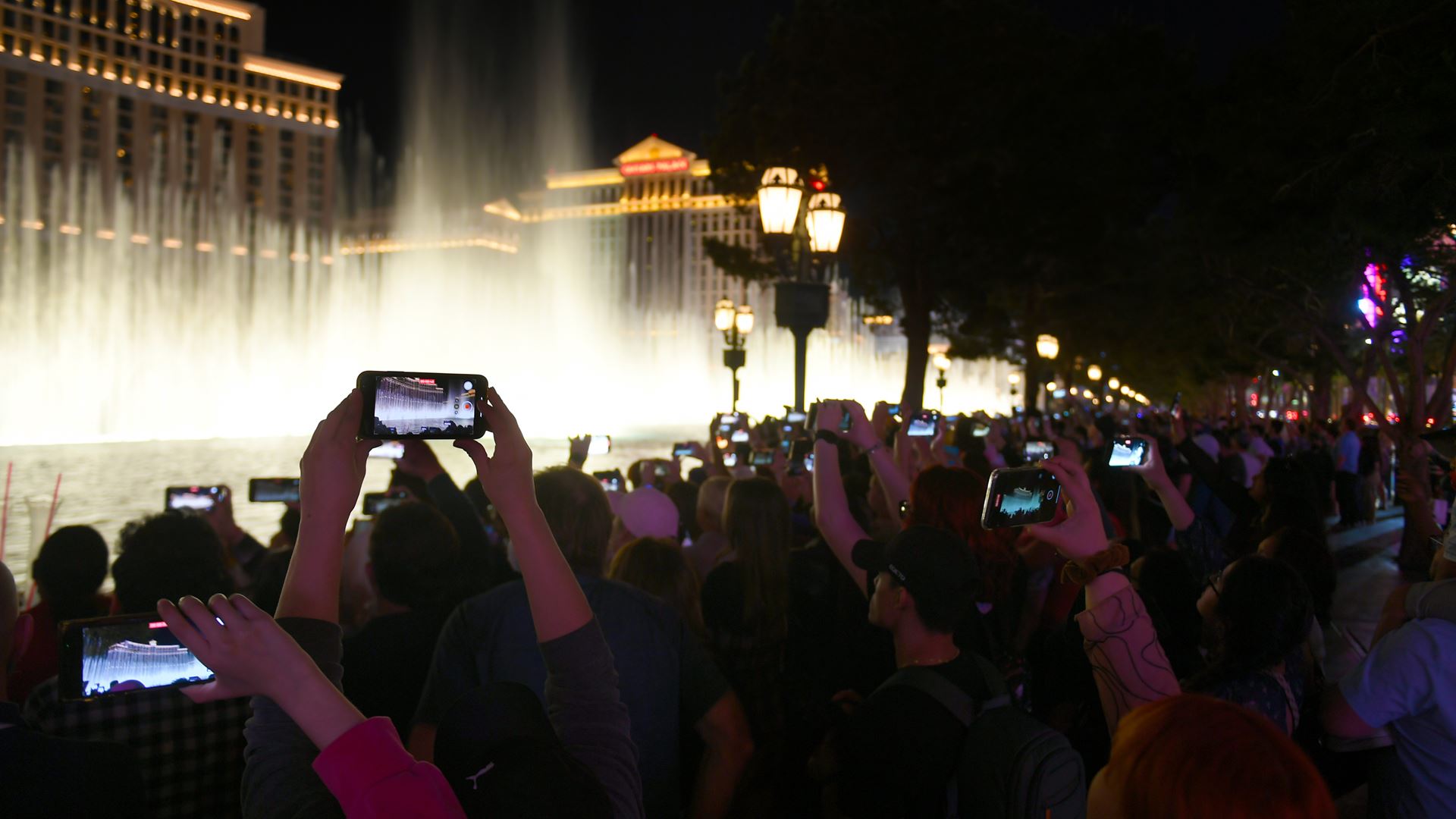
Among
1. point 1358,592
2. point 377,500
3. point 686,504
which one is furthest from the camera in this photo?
point 1358,592

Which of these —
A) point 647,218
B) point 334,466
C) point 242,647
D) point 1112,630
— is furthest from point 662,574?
point 647,218

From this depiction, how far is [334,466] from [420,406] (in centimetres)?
21

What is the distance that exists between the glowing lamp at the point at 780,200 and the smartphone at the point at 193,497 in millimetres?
5262

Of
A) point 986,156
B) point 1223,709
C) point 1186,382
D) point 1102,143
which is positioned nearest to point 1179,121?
point 1102,143

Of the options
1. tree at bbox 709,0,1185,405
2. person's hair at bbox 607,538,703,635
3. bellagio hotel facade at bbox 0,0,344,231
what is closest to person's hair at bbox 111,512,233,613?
person's hair at bbox 607,538,703,635

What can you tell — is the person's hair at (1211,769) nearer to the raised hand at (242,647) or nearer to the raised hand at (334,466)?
the raised hand at (242,647)

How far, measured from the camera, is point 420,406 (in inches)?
78.6

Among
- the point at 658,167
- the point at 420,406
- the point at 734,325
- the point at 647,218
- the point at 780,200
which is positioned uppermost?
the point at 658,167

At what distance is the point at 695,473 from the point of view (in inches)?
355

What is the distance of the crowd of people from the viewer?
1.56 meters

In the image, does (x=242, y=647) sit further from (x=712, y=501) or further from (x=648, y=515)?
(x=712, y=501)

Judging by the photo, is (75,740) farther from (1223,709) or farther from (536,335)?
(536,335)

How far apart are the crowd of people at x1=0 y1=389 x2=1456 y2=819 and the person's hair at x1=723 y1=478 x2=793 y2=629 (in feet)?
0.04

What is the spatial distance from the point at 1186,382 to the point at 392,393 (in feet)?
233
